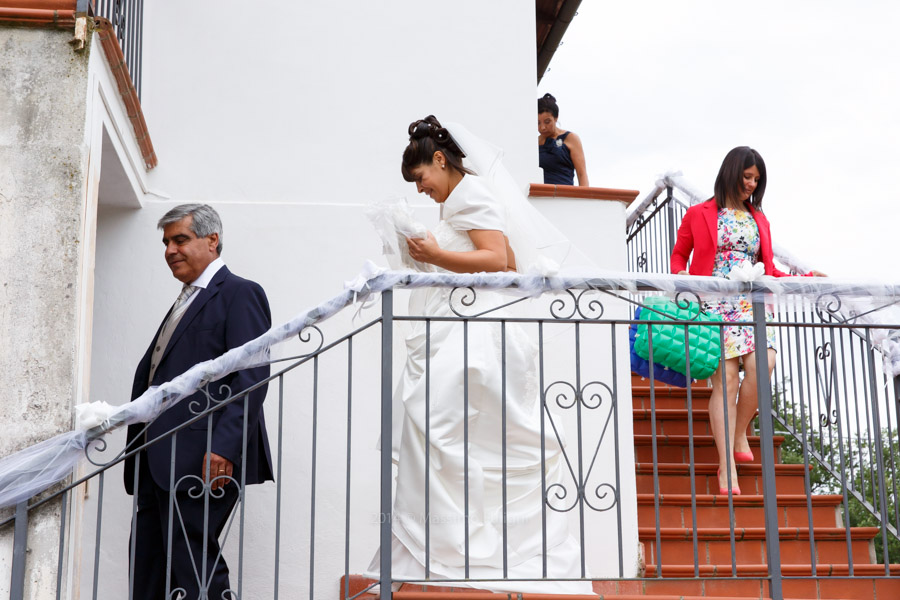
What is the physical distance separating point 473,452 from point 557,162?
3.71 m

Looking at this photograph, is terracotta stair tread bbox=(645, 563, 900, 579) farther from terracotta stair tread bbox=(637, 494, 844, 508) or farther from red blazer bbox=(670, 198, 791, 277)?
red blazer bbox=(670, 198, 791, 277)

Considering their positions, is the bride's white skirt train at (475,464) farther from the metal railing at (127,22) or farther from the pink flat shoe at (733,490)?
the metal railing at (127,22)

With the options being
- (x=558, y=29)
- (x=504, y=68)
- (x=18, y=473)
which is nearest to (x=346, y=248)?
(x=504, y=68)

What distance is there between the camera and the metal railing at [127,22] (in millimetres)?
4467

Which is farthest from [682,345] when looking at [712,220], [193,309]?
[193,309]

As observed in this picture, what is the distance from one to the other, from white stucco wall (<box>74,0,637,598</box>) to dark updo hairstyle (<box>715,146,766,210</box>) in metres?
0.59

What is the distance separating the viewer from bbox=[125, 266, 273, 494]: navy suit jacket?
405 centimetres

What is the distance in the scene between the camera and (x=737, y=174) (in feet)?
18.6

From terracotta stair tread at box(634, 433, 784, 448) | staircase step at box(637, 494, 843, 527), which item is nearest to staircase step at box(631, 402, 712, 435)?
terracotta stair tread at box(634, 433, 784, 448)

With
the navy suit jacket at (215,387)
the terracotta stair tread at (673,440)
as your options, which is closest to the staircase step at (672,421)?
the terracotta stair tread at (673,440)

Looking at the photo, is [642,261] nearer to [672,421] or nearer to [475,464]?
[672,421]

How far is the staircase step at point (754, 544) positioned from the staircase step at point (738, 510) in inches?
6.3

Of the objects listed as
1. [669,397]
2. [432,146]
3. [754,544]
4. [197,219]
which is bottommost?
[754,544]

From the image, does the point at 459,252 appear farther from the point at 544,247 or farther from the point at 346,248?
the point at 346,248
